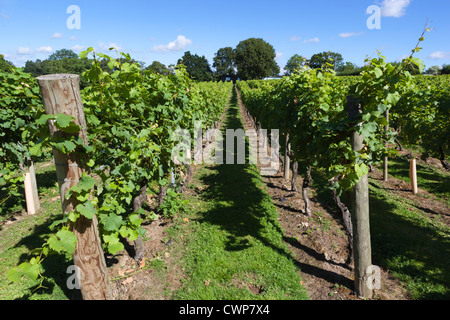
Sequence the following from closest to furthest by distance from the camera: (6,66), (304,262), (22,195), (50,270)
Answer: (50,270) → (304,262) → (6,66) → (22,195)

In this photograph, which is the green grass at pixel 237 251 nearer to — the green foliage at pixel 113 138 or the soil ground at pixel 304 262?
the soil ground at pixel 304 262

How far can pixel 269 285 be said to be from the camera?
12.6 ft

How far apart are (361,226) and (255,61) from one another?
93.6m

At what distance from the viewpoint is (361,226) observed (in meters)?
3.49

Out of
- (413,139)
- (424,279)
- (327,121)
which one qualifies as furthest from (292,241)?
(413,139)

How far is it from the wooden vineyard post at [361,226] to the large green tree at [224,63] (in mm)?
110014

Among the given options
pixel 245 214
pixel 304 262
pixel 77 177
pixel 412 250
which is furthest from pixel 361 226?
pixel 77 177

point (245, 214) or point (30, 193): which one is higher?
point (30, 193)

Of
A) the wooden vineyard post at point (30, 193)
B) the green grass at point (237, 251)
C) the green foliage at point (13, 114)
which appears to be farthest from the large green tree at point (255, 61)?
the green foliage at point (13, 114)

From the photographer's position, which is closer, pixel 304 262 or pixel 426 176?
pixel 304 262

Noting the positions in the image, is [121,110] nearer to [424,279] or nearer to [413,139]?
[424,279]

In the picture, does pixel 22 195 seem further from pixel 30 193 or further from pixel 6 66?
pixel 6 66

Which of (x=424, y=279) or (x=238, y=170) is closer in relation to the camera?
(x=424, y=279)
